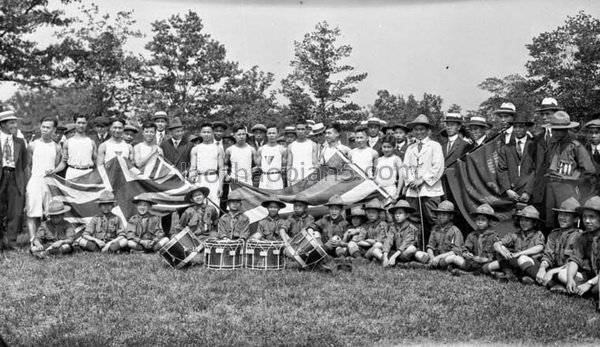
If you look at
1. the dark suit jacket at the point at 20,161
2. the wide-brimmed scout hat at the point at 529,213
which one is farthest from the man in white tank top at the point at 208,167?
the wide-brimmed scout hat at the point at 529,213

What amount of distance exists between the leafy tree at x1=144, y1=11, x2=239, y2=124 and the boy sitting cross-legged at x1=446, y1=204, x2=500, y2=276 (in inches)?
859

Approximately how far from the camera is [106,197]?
11.3 metres

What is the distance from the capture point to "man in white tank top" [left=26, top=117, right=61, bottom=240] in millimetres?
11562

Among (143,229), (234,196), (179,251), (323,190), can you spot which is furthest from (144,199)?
(323,190)

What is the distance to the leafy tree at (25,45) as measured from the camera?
77.8 feet

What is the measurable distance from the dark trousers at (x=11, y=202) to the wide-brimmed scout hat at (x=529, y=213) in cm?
870

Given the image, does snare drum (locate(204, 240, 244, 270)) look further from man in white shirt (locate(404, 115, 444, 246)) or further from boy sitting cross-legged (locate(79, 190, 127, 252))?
man in white shirt (locate(404, 115, 444, 246))

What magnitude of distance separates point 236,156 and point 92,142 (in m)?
2.71

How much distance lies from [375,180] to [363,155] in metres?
0.60

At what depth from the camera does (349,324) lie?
6.81 meters

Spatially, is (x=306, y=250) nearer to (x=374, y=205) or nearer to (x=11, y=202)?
(x=374, y=205)

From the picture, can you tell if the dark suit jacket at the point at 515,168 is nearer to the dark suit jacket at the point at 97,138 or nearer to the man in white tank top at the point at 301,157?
the man in white tank top at the point at 301,157

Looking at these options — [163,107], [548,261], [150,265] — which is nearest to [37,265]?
[150,265]

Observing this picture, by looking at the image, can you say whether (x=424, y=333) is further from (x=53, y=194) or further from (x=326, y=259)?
(x=53, y=194)
